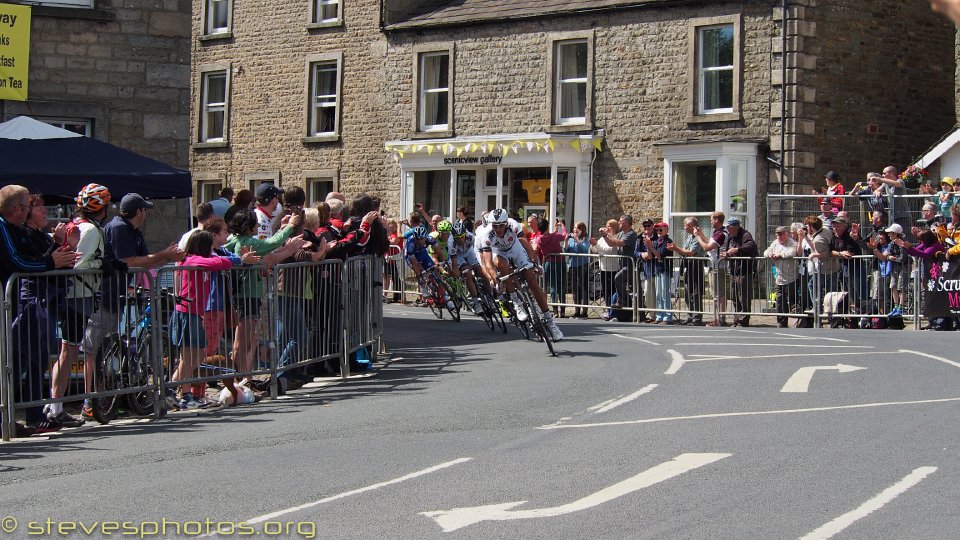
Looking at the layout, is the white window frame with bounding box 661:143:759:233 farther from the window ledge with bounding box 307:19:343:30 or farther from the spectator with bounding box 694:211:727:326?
the window ledge with bounding box 307:19:343:30

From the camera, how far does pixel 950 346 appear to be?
17.3m

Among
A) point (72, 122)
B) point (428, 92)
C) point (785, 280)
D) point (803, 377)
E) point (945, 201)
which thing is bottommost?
point (803, 377)

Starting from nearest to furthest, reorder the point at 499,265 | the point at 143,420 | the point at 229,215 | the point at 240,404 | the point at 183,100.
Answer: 1. the point at 143,420
2. the point at 240,404
3. the point at 229,215
4. the point at 499,265
5. the point at 183,100

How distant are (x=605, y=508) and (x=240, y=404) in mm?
5969

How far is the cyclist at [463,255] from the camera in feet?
69.4

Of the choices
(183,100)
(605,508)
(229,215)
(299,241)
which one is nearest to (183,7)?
(183,100)

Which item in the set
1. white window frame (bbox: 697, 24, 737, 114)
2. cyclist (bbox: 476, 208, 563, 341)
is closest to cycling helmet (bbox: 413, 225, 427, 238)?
A: cyclist (bbox: 476, 208, 563, 341)

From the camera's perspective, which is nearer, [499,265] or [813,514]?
[813,514]

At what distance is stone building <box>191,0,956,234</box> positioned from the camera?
99.1 feet

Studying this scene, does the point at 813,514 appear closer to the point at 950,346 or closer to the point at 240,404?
the point at 240,404

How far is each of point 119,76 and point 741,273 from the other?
10784mm

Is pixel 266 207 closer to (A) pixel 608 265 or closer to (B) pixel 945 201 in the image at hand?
(A) pixel 608 265

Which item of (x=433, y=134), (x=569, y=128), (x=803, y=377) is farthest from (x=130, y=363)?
(x=433, y=134)

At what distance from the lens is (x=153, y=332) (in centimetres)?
1151
